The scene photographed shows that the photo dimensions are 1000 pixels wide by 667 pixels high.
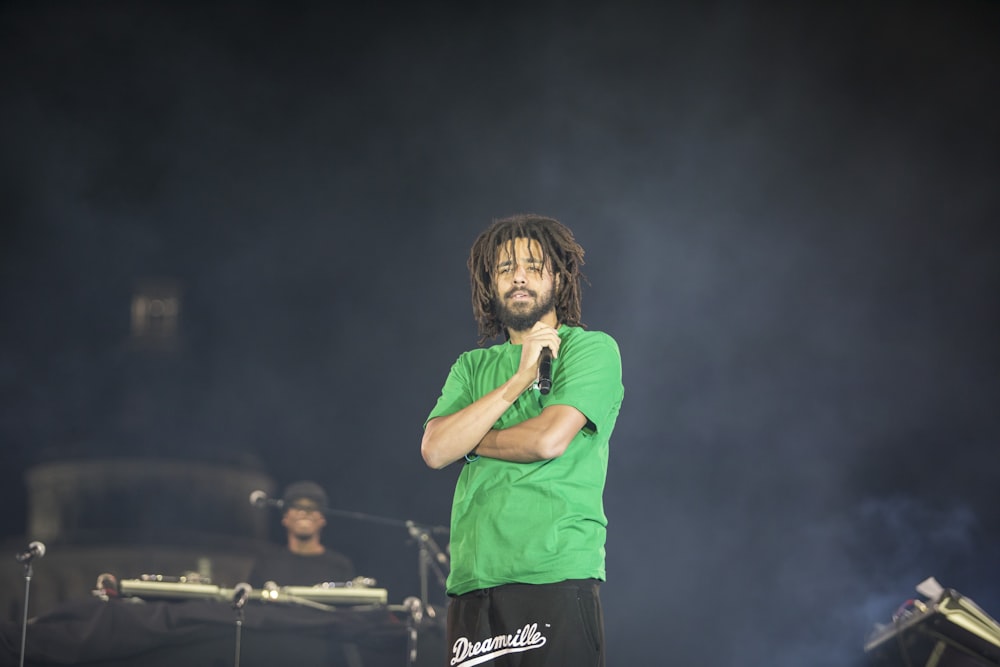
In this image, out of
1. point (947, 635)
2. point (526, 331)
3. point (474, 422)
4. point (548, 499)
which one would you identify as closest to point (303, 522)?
point (947, 635)

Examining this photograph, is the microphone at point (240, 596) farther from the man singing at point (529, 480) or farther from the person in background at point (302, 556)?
the man singing at point (529, 480)

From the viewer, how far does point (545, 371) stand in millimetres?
2424

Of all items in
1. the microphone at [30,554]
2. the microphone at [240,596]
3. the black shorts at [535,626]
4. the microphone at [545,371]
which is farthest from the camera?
the microphone at [30,554]

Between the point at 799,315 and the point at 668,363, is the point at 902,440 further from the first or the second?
the point at 668,363

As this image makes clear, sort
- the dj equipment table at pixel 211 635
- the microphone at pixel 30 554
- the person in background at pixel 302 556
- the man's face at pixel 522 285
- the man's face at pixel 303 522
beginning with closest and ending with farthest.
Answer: the man's face at pixel 522 285 < the dj equipment table at pixel 211 635 < the microphone at pixel 30 554 < the person in background at pixel 302 556 < the man's face at pixel 303 522

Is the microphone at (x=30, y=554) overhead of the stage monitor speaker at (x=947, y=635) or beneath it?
overhead

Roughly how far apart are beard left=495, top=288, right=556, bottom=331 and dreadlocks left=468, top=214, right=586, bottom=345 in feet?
0.27

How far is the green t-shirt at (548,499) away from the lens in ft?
7.54

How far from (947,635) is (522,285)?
130 inches

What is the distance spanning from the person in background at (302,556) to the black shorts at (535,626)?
504 centimetres

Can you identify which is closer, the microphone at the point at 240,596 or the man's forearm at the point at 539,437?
the man's forearm at the point at 539,437

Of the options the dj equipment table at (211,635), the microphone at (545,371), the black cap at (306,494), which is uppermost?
the black cap at (306,494)

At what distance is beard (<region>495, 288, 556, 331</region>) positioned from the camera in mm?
2664

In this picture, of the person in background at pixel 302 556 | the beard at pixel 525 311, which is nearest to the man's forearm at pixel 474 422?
the beard at pixel 525 311
